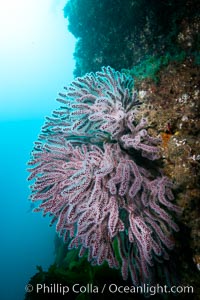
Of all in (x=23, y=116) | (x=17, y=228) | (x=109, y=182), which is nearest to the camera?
(x=109, y=182)

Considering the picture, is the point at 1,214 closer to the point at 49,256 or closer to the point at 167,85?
the point at 49,256

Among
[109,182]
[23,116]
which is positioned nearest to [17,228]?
[23,116]

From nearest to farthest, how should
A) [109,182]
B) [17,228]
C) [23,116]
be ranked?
[109,182] → [17,228] → [23,116]

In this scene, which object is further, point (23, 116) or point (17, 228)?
point (23, 116)

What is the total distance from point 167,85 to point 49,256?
5813 cm

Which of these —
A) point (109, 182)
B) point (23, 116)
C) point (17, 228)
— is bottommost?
point (109, 182)

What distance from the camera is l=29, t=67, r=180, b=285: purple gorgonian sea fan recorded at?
2980 mm

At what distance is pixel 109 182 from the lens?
2871mm

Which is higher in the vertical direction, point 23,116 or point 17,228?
point 23,116

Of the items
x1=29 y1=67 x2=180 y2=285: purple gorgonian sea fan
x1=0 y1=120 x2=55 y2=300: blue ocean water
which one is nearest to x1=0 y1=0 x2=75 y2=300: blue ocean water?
x1=0 y1=120 x2=55 y2=300: blue ocean water

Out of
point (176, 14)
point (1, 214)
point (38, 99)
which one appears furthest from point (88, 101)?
point (38, 99)

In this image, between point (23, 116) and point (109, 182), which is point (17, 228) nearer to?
point (23, 116)

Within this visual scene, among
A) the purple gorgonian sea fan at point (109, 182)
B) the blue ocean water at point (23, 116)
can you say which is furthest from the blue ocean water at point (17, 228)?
the purple gorgonian sea fan at point (109, 182)

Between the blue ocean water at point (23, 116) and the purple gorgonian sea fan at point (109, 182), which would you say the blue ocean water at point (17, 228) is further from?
the purple gorgonian sea fan at point (109, 182)
